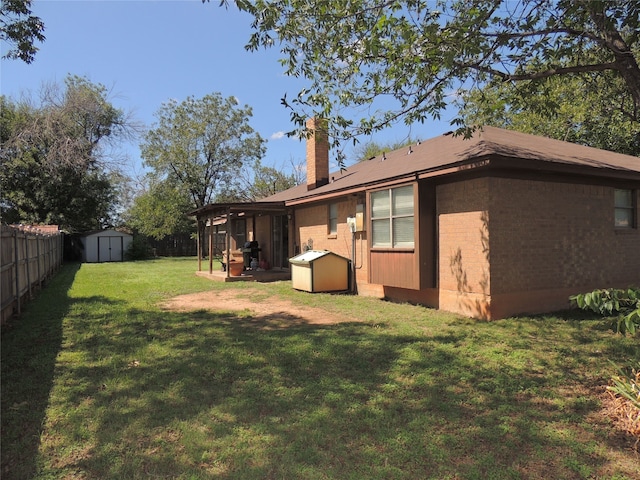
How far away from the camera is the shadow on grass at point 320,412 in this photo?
3.01 meters

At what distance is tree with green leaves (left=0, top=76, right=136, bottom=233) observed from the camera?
1089 inches

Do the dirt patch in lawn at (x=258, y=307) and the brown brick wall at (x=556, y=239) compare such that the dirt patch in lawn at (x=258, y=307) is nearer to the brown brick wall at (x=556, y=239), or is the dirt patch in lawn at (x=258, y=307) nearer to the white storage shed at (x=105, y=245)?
the brown brick wall at (x=556, y=239)

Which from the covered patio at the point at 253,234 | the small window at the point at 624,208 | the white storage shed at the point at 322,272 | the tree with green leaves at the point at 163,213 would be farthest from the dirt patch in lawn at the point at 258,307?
the tree with green leaves at the point at 163,213

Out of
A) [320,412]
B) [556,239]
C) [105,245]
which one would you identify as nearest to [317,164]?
[556,239]

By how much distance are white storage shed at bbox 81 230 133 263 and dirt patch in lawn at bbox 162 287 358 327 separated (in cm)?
2024

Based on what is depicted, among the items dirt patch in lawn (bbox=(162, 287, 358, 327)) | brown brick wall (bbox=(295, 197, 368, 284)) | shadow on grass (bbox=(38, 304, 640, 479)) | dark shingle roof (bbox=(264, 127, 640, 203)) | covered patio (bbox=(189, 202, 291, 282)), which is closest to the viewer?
shadow on grass (bbox=(38, 304, 640, 479))

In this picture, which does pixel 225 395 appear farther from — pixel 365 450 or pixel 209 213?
pixel 209 213

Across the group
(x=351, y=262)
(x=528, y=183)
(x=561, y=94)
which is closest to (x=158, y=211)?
(x=351, y=262)

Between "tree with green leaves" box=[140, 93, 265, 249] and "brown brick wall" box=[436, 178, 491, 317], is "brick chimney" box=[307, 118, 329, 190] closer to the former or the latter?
"brown brick wall" box=[436, 178, 491, 317]

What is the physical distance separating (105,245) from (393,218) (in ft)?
81.6

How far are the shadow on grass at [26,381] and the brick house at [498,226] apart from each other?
5198 mm

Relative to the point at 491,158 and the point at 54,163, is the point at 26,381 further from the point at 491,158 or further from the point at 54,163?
the point at 54,163

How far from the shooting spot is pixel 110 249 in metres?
28.6

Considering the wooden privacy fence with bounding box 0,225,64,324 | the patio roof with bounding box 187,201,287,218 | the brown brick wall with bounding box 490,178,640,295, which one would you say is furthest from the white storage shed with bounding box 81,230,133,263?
the brown brick wall with bounding box 490,178,640,295
